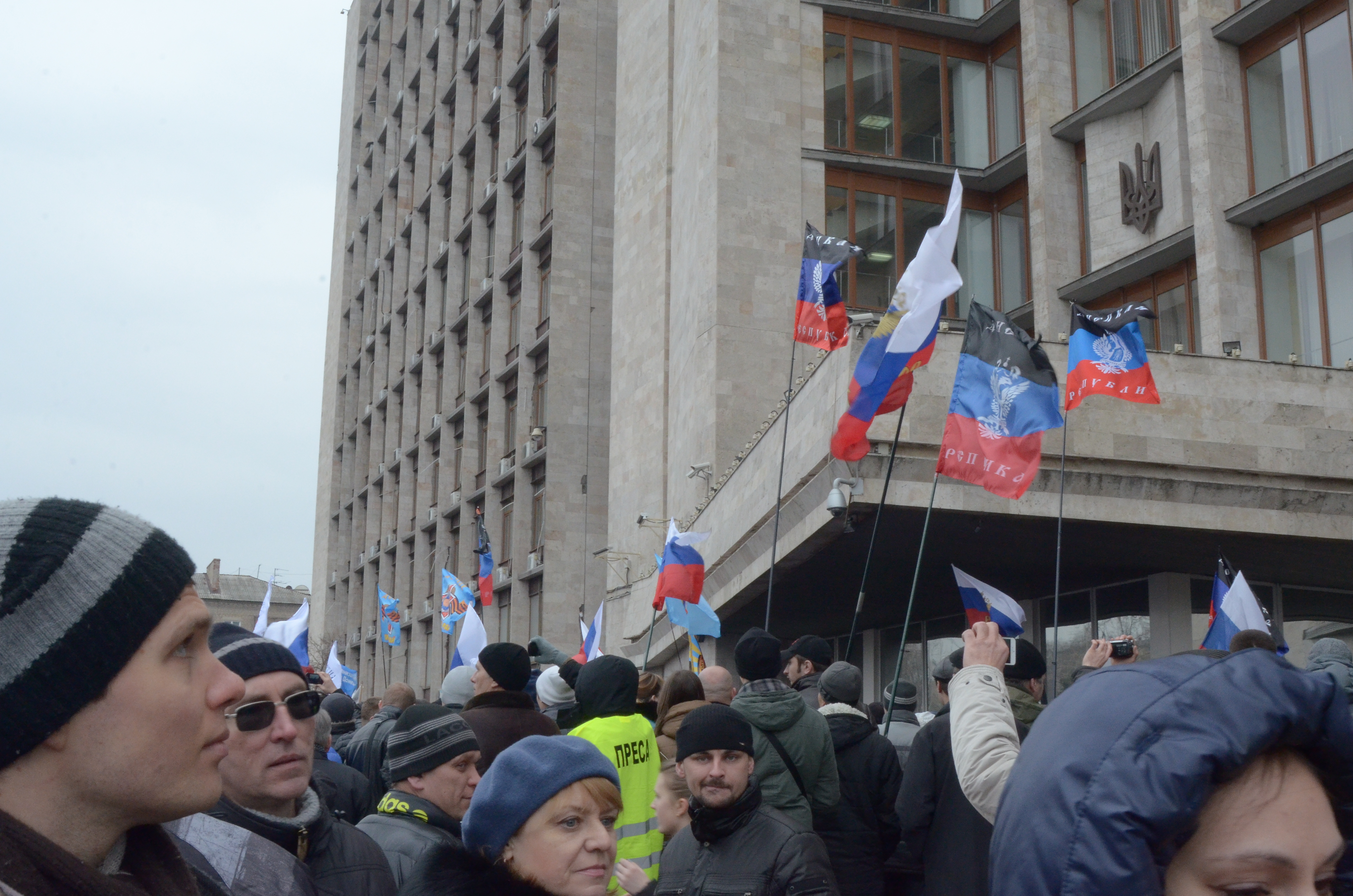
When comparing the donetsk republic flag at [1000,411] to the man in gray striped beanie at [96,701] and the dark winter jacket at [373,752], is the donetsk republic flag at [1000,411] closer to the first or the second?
the dark winter jacket at [373,752]

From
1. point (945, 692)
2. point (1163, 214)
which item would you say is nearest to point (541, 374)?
point (1163, 214)

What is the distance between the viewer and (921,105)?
91.6ft

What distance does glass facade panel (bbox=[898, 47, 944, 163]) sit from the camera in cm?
Result: 2773

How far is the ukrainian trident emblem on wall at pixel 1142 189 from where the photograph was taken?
22797mm

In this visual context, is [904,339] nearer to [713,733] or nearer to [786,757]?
[786,757]

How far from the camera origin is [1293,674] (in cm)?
151

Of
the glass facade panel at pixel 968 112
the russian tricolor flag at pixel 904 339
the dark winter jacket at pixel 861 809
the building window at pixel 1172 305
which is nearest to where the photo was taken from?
the dark winter jacket at pixel 861 809

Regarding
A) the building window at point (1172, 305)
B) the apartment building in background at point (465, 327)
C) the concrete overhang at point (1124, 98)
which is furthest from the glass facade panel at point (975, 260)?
the apartment building in background at point (465, 327)

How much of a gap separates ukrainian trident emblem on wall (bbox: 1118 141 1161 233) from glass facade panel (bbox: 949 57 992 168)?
180 inches

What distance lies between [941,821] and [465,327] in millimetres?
41051

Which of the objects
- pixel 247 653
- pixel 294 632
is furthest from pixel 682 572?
pixel 247 653

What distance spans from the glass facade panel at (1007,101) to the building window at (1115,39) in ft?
6.89

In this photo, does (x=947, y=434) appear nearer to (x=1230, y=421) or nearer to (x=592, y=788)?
(x=1230, y=421)

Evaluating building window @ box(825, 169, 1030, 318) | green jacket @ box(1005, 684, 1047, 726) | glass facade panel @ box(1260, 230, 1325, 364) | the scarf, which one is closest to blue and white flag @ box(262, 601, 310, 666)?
green jacket @ box(1005, 684, 1047, 726)
